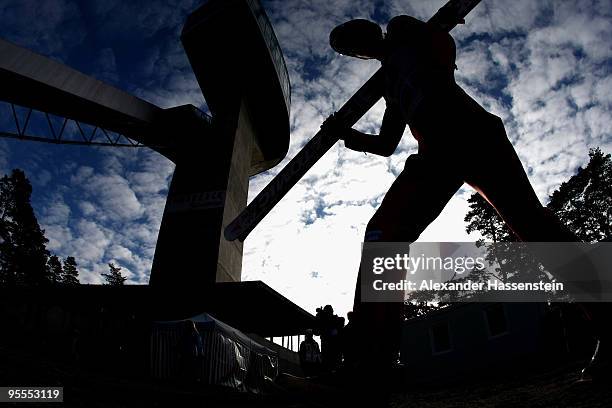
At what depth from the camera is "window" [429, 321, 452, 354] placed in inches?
727

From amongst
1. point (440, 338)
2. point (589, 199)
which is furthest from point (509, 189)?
point (589, 199)

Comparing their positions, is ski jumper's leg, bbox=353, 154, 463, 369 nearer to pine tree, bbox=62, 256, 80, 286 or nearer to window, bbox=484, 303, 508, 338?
window, bbox=484, 303, 508, 338

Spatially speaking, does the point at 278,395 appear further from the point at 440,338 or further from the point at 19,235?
the point at 19,235

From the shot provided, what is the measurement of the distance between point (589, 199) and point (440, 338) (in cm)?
2521

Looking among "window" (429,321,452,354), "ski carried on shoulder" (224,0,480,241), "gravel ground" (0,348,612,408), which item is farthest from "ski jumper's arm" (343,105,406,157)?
"window" (429,321,452,354)

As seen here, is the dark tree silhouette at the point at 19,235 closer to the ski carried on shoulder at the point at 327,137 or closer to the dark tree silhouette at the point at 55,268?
the dark tree silhouette at the point at 55,268

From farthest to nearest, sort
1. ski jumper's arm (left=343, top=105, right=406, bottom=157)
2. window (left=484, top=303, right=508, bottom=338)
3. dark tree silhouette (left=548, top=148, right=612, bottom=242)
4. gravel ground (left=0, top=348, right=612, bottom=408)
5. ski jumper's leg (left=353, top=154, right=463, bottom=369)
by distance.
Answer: dark tree silhouette (left=548, top=148, right=612, bottom=242)
window (left=484, top=303, right=508, bottom=338)
ski jumper's arm (left=343, top=105, right=406, bottom=157)
gravel ground (left=0, top=348, right=612, bottom=408)
ski jumper's leg (left=353, top=154, right=463, bottom=369)

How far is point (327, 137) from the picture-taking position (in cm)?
238

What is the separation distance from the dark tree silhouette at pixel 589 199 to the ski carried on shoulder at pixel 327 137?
123 feet

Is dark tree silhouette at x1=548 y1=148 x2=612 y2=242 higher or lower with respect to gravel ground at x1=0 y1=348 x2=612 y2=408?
higher

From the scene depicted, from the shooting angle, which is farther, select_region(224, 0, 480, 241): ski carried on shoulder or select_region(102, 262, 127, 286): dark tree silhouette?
select_region(102, 262, 127, 286): dark tree silhouette

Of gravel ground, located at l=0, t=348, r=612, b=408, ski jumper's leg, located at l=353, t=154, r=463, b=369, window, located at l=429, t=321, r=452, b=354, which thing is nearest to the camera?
ski jumper's leg, located at l=353, t=154, r=463, b=369

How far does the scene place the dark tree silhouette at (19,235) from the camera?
45906mm

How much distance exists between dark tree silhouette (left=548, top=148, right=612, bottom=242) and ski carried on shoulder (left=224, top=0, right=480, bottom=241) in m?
37.6
